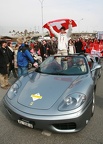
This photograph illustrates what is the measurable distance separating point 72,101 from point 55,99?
0.30 metres

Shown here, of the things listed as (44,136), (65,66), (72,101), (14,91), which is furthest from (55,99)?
(65,66)

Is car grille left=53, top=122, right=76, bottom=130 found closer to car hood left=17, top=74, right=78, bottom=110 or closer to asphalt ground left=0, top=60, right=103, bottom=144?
asphalt ground left=0, top=60, right=103, bottom=144

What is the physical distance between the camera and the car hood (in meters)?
3.16

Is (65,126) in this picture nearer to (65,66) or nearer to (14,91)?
(14,91)

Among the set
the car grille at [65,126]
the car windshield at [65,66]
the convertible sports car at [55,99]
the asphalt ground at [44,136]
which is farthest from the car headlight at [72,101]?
the car windshield at [65,66]

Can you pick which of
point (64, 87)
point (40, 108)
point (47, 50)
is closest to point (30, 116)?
point (40, 108)

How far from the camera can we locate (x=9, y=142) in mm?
2924

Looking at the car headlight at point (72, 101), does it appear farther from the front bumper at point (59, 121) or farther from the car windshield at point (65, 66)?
the car windshield at point (65, 66)

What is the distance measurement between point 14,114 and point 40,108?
46cm

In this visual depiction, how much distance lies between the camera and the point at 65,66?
14.5 feet

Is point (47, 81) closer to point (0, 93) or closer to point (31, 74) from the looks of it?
point (31, 74)

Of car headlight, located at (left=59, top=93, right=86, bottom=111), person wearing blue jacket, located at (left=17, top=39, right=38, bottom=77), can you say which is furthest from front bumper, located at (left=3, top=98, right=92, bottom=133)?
person wearing blue jacket, located at (left=17, top=39, right=38, bottom=77)

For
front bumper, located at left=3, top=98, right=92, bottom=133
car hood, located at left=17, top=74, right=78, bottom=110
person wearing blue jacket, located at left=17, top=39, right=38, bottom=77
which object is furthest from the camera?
person wearing blue jacket, located at left=17, top=39, right=38, bottom=77

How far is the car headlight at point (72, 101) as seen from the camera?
3.01 m
